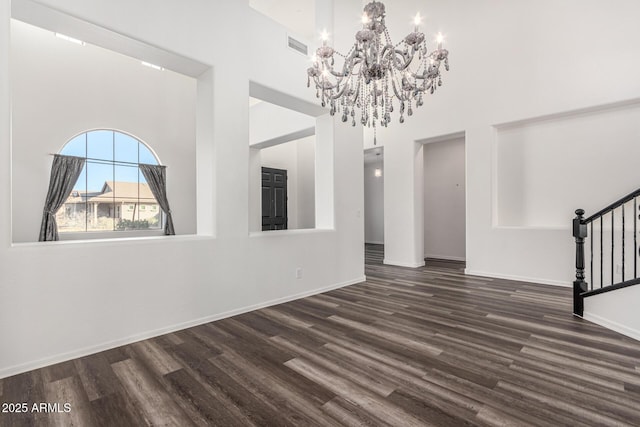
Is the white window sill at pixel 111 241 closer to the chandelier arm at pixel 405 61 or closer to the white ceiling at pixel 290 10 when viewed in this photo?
the chandelier arm at pixel 405 61

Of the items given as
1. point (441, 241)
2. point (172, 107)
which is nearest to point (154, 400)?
point (172, 107)

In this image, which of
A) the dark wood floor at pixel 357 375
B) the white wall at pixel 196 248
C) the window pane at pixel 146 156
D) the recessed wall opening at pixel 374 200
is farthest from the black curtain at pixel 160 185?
the recessed wall opening at pixel 374 200

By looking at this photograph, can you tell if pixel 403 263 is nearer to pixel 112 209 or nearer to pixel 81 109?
pixel 112 209

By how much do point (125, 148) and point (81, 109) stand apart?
3.05ft

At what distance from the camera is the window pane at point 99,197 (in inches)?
224

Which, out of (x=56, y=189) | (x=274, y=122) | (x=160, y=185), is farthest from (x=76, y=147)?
(x=274, y=122)

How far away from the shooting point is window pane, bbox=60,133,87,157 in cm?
532

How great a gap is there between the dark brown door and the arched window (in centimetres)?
284

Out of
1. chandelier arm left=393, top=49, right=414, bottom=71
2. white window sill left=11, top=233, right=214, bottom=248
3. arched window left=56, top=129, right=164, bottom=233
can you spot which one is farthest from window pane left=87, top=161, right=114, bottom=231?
chandelier arm left=393, top=49, right=414, bottom=71

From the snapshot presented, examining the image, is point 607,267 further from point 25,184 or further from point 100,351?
point 25,184

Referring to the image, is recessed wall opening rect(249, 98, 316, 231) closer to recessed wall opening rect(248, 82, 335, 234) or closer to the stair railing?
recessed wall opening rect(248, 82, 335, 234)

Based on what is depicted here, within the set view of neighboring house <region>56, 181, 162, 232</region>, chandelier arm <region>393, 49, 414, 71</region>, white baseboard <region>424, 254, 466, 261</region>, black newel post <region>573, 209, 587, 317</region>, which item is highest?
chandelier arm <region>393, 49, 414, 71</region>

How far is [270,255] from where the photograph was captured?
3688 mm

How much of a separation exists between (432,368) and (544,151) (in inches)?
173
